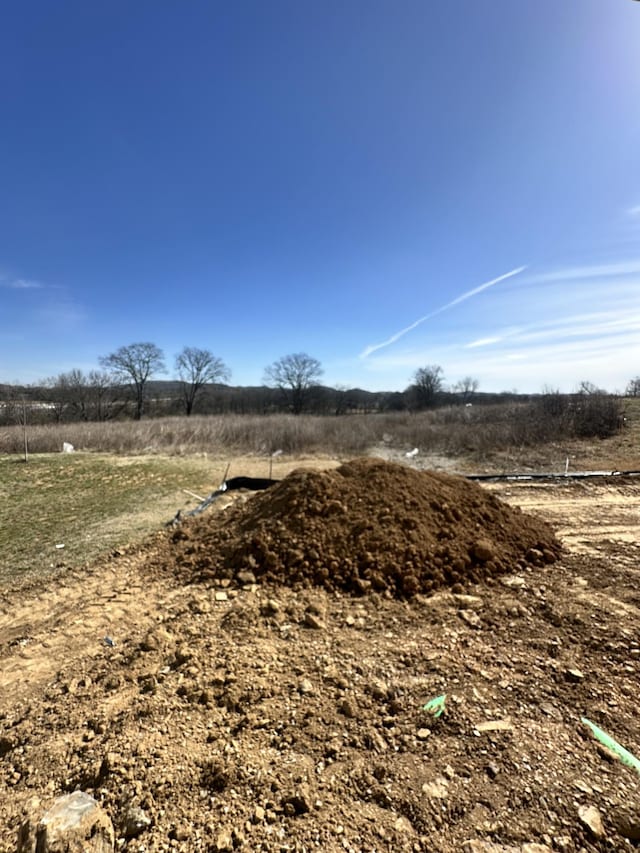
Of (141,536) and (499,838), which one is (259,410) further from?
(499,838)

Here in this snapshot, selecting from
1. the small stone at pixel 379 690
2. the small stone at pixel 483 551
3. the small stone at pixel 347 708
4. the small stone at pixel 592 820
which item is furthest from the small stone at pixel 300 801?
the small stone at pixel 483 551

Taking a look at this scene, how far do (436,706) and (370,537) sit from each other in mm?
2002

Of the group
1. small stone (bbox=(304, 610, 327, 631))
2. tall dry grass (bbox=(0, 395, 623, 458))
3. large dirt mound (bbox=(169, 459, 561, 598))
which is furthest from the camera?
tall dry grass (bbox=(0, 395, 623, 458))

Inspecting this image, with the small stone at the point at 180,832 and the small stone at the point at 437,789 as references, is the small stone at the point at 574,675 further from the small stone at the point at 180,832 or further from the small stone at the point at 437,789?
the small stone at the point at 180,832

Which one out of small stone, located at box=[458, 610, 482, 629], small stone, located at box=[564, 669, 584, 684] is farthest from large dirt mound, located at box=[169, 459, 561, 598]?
small stone, located at box=[564, 669, 584, 684]

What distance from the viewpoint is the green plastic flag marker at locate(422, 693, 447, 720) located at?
85.4 inches

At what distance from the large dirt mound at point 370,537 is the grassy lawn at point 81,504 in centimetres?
171

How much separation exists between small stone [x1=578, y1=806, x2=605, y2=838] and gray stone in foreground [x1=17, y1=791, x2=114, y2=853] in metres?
2.06

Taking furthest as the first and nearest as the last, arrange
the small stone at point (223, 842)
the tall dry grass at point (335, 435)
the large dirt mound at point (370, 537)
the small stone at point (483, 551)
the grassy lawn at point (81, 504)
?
the tall dry grass at point (335, 435) → the grassy lawn at point (81, 504) → the small stone at point (483, 551) → the large dirt mound at point (370, 537) → the small stone at point (223, 842)

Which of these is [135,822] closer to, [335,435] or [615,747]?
[615,747]

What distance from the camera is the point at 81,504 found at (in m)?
8.15

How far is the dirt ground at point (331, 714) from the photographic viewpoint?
5.23 feet

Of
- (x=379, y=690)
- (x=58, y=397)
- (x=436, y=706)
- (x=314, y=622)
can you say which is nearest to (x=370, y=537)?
(x=314, y=622)

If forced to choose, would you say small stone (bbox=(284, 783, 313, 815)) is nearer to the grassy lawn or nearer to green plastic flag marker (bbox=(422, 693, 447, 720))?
green plastic flag marker (bbox=(422, 693, 447, 720))
